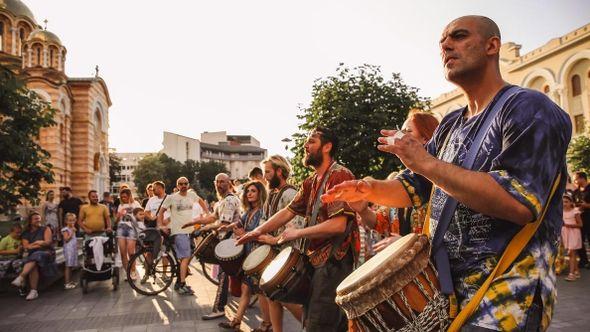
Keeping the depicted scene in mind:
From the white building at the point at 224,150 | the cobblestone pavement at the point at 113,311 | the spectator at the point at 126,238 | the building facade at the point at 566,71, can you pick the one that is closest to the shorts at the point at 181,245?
the cobblestone pavement at the point at 113,311

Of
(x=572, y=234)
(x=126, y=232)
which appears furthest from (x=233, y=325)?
(x=572, y=234)

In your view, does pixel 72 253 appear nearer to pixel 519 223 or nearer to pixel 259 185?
pixel 259 185

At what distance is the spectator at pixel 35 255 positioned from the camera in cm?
913

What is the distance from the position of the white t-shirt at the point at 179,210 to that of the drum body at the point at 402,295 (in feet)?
25.4

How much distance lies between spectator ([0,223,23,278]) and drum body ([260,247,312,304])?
26.6 ft

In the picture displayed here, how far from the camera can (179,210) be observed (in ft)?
30.7

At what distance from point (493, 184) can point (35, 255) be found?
Result: 10.1 metres

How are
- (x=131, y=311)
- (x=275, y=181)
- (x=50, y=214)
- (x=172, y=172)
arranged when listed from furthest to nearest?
(x=172, y=172) → (x=50, y=214) → (x=131, y=311) → (x=275, y=181)

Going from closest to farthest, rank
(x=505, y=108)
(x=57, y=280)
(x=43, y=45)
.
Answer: (x=505, y=108)
(x=57, y=280)
(x=43, y=45)

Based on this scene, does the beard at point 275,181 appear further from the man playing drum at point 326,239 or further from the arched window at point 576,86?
the arched window at point 576,86

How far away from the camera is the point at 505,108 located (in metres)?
1.63

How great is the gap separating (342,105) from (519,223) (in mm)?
18831

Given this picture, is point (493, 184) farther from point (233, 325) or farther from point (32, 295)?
point (32, 295)

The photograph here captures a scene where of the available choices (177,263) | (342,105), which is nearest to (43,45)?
(342,105)
